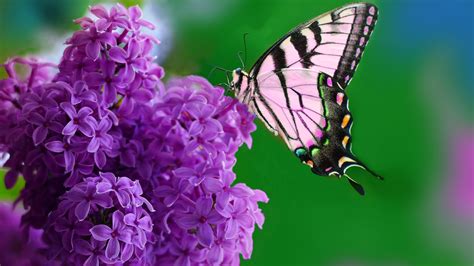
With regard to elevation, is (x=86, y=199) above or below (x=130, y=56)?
below

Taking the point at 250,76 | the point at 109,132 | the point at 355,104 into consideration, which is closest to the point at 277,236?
the point at 355,104

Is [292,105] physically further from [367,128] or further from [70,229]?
[367,128]

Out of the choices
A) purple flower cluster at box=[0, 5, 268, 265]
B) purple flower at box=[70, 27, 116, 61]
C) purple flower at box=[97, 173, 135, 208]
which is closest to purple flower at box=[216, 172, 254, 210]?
purple flower cluster at box=[0, 5, 268, 265]

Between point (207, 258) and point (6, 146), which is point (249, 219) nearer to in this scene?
point (207, 258)

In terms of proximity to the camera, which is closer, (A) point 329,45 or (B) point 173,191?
(B) point 173,191

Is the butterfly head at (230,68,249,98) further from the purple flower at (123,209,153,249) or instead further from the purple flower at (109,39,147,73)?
the purple flower at (123,209,153,249)

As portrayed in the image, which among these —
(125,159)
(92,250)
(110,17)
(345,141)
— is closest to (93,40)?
(110,17)

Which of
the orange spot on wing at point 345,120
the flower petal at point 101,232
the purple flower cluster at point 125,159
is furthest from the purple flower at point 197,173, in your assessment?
the orange spot on wing at point 345,120
